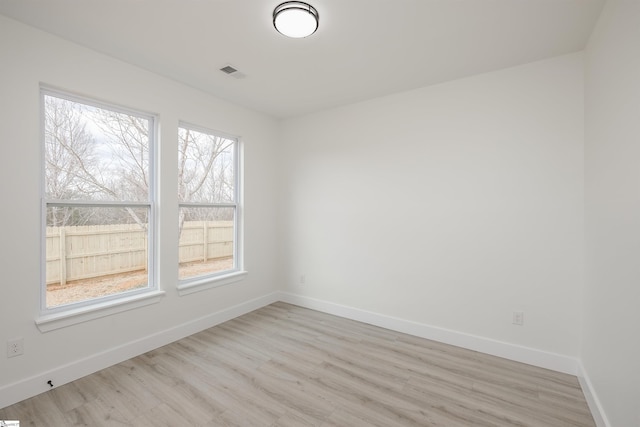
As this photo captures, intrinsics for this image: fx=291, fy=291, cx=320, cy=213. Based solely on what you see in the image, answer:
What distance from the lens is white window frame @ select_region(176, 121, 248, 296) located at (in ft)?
11.0

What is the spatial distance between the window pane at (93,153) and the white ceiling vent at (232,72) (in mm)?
962

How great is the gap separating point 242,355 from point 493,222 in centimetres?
273

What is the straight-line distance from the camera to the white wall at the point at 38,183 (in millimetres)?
2076

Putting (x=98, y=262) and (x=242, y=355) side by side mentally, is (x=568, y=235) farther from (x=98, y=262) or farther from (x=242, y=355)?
(x=98, y=262)

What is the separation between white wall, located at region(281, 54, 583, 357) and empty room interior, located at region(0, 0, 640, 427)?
20mm

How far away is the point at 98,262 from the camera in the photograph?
2633 millimetres

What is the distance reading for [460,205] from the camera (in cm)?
298

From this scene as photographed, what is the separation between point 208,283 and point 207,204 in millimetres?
942

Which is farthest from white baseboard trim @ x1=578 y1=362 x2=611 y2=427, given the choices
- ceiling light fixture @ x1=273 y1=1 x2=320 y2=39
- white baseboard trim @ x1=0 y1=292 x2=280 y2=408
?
white baseboard trim @ x1=0 y1=292 x2=280 y2=408

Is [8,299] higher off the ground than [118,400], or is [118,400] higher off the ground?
[8,299]

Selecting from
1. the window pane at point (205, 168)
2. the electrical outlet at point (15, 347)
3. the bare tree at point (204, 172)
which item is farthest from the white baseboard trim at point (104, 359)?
the window pane at point (205, 168)

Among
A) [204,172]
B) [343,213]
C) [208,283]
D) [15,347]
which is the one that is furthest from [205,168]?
[15,347]

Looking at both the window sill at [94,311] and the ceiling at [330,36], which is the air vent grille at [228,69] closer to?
the ceiling at [330,36]

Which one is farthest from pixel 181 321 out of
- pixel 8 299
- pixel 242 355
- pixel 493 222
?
pixel 493 222
